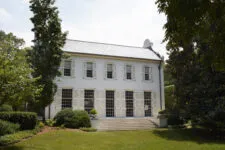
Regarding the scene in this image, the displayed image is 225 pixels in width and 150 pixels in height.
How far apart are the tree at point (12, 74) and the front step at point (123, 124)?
8695 mm

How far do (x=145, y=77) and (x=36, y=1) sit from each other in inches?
527

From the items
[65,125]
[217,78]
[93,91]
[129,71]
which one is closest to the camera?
[217,78]

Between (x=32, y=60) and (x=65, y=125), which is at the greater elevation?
(x=32, y=60)

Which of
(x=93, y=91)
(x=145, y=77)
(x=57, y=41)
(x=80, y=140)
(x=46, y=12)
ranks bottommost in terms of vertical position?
(x=80, y=140)

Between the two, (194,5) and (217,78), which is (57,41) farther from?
(194,5)

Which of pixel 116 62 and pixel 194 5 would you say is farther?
pixel 116 62

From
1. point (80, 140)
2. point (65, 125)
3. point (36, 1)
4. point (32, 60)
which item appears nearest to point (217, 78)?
point (80, 140)

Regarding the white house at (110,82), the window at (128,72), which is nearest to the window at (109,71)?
the white house at (110,82)

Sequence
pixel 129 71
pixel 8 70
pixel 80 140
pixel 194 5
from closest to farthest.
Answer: pixel 194 5 < pixel 8 70 < pixel 80 140 < pixel 129 71

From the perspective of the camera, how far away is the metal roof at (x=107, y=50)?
2312cm

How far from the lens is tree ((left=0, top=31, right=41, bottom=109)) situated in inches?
409

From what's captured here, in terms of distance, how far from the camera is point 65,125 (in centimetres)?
1700

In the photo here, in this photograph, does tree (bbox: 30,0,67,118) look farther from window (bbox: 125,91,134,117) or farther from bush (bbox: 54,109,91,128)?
window (bbox: 125,91,134,117)

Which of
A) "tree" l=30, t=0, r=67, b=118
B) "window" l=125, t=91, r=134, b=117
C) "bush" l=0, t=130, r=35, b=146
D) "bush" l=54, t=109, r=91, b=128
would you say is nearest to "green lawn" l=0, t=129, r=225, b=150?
"bush" l=0, t=130, r=35, b=146
